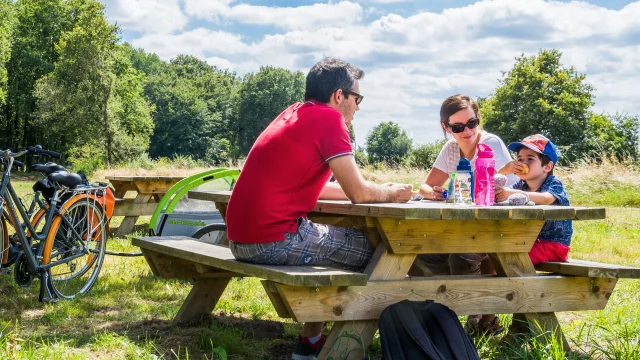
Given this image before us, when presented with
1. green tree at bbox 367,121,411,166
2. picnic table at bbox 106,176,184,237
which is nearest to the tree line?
picnic table at bbox 106,176,184,237

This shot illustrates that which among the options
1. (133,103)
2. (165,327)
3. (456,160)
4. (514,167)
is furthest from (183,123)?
(514,167)

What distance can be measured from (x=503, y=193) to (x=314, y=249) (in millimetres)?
1223

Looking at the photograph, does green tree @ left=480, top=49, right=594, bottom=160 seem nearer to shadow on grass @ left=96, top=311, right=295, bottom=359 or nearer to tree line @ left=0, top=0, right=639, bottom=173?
tree line @ left=0, top=0, right=639, bottom=173

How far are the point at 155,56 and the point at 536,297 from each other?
82633 millimetres

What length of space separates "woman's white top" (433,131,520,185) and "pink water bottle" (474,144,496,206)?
827 mm

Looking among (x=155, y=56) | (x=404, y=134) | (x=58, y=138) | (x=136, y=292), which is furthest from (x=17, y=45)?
(x=404, y=134)

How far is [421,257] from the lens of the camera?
4.84 meters

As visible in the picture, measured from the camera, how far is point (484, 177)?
411 centimetres

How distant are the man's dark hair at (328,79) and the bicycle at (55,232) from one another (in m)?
2.45

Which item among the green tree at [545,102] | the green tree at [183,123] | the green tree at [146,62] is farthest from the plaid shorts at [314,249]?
the green tree at [146,62]

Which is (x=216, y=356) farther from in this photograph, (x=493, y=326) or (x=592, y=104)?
(x=592, y=104)

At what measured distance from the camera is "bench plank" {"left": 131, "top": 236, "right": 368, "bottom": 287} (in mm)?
3311

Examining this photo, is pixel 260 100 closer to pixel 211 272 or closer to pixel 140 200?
pixel 140 200

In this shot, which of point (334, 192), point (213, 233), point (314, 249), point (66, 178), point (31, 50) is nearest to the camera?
point (314, 249)
